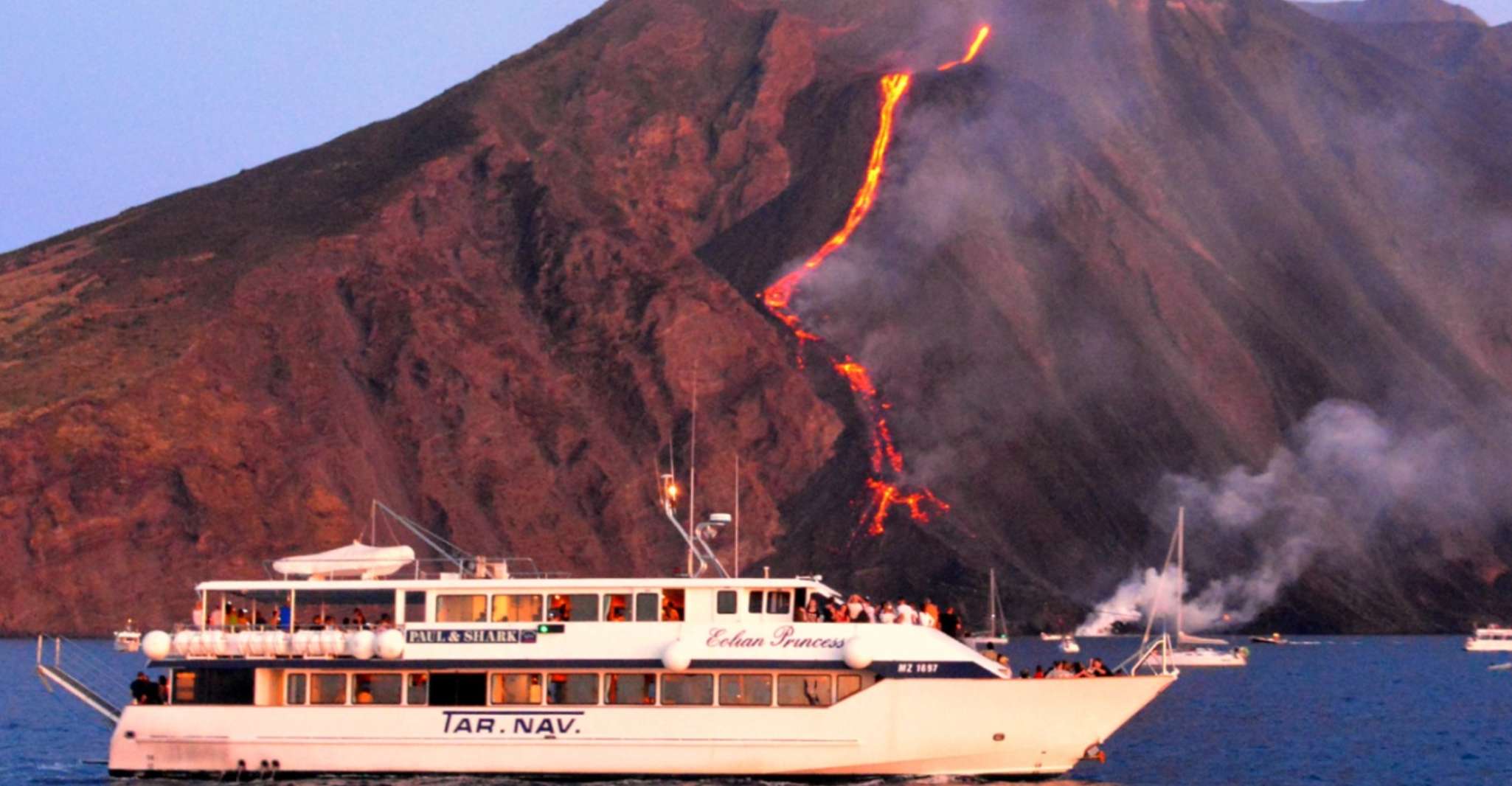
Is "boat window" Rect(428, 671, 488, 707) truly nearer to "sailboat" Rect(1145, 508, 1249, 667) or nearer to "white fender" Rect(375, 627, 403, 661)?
"white fender" Rect(375, 627, 403, 661)

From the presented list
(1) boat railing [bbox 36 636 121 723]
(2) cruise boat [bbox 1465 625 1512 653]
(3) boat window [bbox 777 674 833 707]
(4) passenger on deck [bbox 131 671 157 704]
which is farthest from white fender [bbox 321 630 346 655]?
(2) cruise boat [bbox 1465 625 1512 653]

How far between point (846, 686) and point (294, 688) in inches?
479

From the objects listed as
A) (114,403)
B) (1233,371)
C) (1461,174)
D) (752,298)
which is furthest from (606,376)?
(1461,174)

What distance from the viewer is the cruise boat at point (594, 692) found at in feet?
144

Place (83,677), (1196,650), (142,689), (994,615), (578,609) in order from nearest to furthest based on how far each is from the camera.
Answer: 1. (578,609)
2. (142,689)
3. (83,677)
4. (1196,650)
5. (994,615)

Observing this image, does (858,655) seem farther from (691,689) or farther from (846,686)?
(691,689)

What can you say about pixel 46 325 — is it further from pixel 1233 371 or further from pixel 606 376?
pixel 1233 371

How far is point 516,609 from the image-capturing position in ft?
150

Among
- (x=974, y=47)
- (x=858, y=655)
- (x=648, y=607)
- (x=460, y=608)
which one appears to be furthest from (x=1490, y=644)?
(x=460, y=608)

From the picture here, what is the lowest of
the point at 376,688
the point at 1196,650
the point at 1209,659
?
the point at 376,688

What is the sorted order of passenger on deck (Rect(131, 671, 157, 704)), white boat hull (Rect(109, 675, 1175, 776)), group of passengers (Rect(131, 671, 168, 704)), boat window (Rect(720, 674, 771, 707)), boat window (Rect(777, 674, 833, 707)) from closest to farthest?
white boat hull (Rect(109, 675, 1175, 776)) → boat window (Rect(777, 674, 833, 707)) → boat window (Rect(720, 674, 771, 707)) → passenger on deck (Rect(131, 671, 157, 704)) → group of passengers (Rect(131, 671, 168, 704))

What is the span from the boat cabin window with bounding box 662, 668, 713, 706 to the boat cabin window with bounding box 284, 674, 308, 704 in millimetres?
8077

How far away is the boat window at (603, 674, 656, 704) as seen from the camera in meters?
44.6

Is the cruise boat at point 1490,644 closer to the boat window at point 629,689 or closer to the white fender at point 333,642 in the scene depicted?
the boat window at point 629,689
